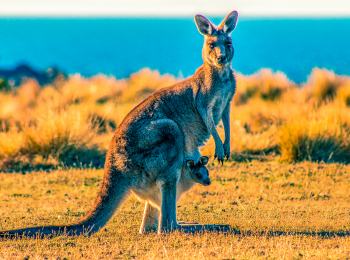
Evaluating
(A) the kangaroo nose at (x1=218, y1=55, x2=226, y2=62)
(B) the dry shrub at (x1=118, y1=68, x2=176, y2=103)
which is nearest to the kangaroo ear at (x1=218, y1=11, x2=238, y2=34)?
(A) the kangaroo nose at (x1=218, y1=55, x2=226, y2=62)

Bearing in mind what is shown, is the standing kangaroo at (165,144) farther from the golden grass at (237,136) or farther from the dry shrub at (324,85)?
the dry shrub at (324,85)

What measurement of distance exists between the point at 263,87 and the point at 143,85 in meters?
4.58

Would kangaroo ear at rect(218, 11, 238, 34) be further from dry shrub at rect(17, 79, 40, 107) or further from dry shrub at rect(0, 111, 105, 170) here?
dry shrub at rect(17, 79, 40, 107)

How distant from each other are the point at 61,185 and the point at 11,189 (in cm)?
83

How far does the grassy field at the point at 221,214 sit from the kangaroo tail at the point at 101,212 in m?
0.11

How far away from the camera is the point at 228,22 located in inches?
223

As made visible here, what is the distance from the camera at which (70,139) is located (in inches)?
381

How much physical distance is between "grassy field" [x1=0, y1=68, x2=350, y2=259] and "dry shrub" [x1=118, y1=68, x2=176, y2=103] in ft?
11.4

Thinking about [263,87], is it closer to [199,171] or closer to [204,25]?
[204,25]

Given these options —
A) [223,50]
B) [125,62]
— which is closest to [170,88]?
[223,50]

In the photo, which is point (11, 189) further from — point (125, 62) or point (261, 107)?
point (125, 62)

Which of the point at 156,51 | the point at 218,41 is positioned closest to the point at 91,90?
the point at 218,41

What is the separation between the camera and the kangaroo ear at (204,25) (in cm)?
558

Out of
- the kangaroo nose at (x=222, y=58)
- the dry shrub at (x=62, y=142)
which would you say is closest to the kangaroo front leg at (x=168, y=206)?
the kangaroo nose at (x=222, y=58)
